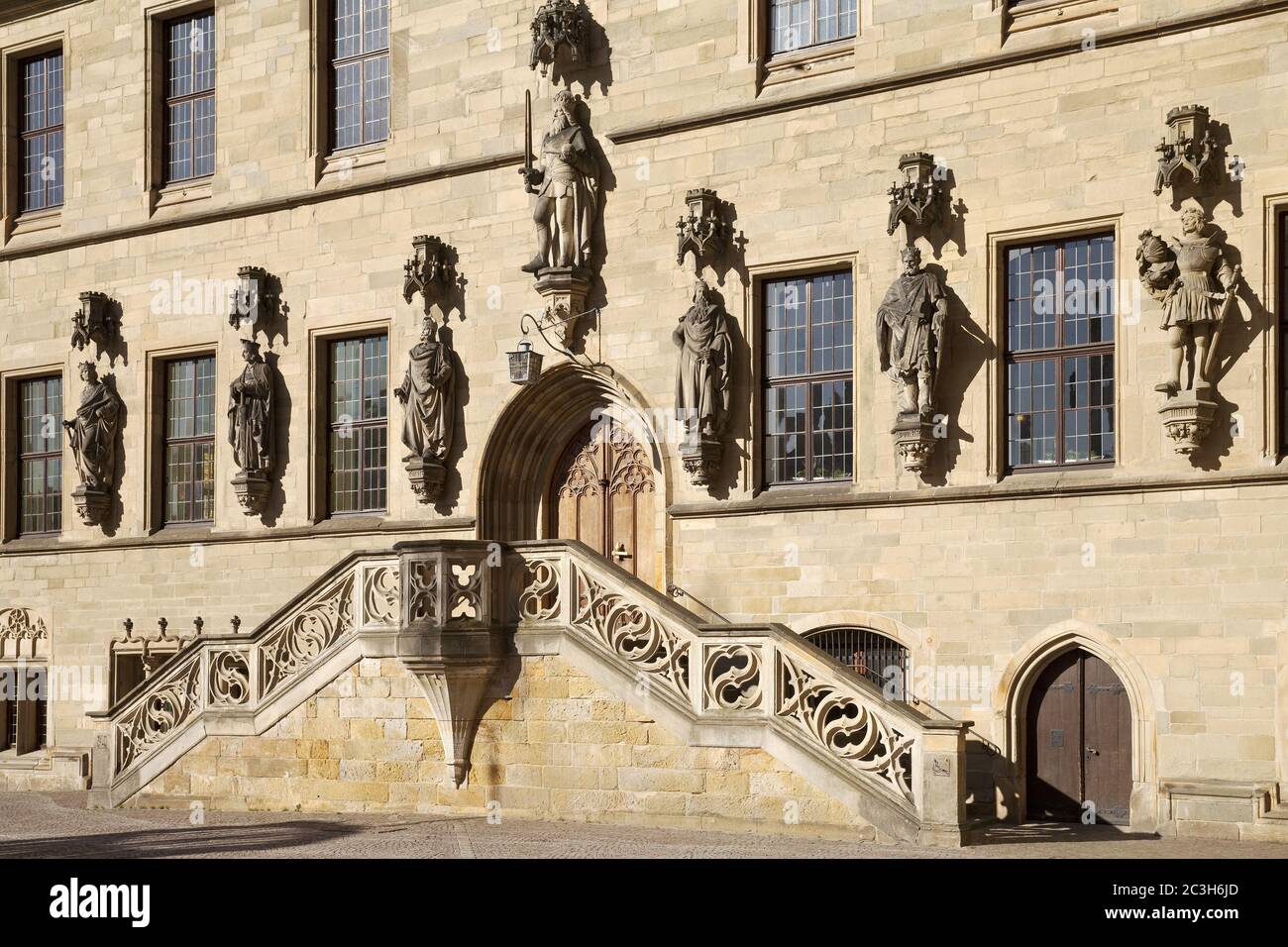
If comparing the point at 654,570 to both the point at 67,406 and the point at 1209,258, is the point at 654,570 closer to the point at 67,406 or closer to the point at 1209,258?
the point at 1209,258

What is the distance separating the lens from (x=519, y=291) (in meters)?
21.0

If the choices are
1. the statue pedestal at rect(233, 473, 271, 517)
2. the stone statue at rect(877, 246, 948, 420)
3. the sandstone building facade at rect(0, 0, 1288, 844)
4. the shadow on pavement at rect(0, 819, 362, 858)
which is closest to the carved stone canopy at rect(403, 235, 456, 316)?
the sandstone building facade at rect(0, 0, 1288, 844)

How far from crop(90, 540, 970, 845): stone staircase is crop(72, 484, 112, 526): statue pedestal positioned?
526 cm

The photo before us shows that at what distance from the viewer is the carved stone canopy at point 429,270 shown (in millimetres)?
21438

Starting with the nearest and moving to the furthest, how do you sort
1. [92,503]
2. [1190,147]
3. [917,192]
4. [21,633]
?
[1190,147], [917,192], [92,503], [21,633]

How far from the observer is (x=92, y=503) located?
24.7m

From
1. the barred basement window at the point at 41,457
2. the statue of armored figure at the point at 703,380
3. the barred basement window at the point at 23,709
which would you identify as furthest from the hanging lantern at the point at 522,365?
the barred basement window at the point at 23,709

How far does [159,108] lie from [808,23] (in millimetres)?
9936

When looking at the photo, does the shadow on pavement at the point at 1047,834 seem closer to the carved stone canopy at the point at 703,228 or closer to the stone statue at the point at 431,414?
the carved stone canopy at the point at 703,228

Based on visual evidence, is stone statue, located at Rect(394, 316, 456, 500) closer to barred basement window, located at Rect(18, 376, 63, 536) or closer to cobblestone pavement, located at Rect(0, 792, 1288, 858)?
cobblestone pavement, located at Rect(0, 792, 1288, 858)

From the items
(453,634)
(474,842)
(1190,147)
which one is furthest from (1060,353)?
(474,842)

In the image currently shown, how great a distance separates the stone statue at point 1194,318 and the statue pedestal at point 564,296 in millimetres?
6435

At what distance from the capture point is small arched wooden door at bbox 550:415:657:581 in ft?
67.4

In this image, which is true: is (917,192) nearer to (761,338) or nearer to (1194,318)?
(761,338)
